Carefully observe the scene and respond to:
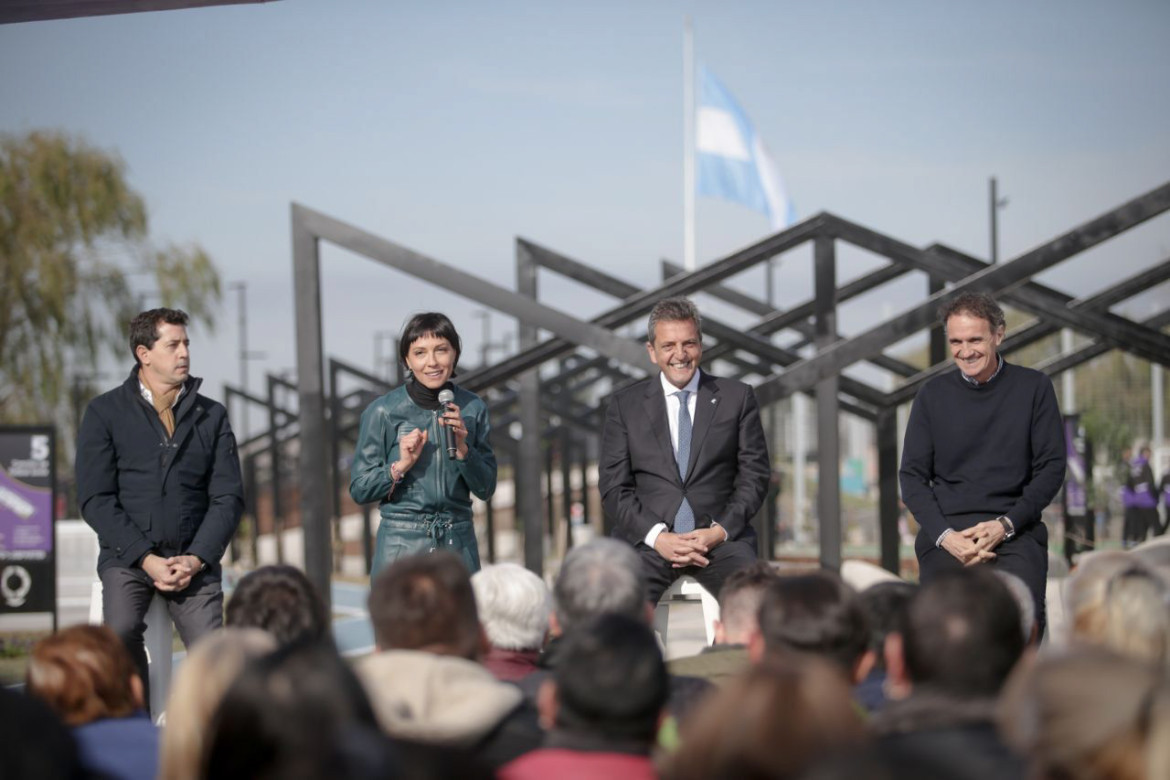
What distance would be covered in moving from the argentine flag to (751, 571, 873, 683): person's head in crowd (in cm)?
1970

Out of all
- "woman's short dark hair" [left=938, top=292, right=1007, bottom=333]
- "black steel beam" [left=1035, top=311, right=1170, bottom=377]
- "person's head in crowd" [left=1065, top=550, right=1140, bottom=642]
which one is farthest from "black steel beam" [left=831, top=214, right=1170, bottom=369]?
"person's head in crowd" [left=1065, top=550, right=1140, bottom=642]

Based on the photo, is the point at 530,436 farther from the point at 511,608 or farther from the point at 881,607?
the point at 881,607

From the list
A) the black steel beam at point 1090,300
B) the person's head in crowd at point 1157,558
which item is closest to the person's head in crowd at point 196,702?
the person's head in crowd at point 1157,558

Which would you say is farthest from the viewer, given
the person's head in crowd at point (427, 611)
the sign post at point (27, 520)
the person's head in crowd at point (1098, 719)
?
the sign post at point (27, 520)

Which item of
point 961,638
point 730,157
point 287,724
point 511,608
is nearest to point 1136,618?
point 961,638

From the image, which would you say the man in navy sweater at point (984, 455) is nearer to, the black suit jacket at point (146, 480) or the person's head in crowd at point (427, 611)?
the person's head in crowd at point (427, 611)

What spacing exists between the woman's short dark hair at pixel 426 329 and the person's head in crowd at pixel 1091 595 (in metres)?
2.69

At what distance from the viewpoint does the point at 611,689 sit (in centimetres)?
251

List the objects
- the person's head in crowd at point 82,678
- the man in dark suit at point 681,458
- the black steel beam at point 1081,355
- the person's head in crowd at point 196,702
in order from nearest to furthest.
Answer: the person's head in crowd at point 196,702
the person's head in crowd at point 82,678
the man in dark suit at point 681,458
the black steel beam at point 1081,355

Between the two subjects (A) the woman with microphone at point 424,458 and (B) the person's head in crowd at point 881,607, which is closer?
(B) the person's head in crowd at point 881,607

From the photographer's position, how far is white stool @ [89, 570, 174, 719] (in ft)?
17.1

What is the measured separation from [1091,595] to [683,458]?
8.05 feet

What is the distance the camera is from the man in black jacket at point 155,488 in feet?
16.9

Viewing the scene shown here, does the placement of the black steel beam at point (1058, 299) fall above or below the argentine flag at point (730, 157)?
below
